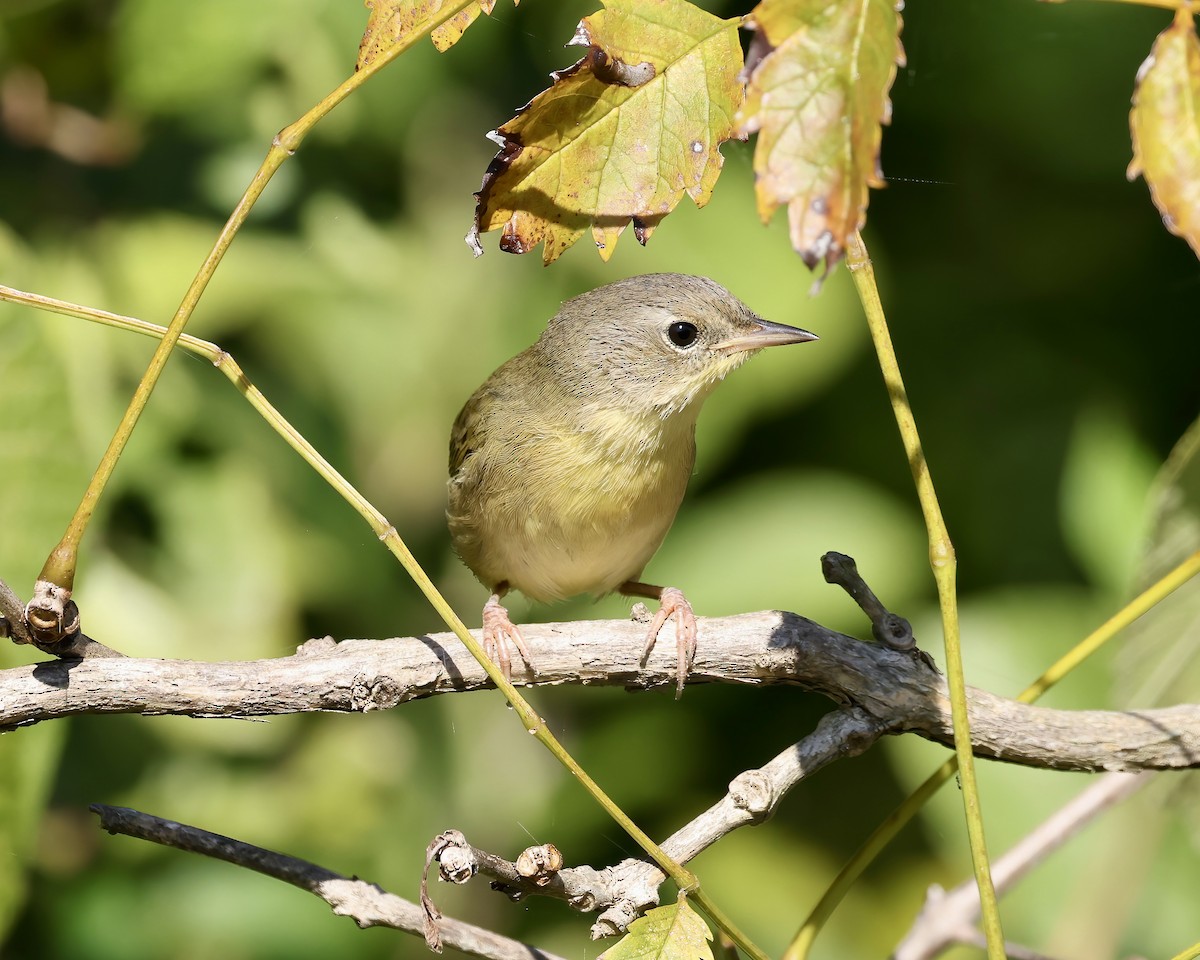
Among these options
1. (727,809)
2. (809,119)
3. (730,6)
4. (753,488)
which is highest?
(730,6)

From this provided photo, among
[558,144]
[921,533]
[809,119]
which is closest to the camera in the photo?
[809,119]

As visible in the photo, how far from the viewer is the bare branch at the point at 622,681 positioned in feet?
6.61

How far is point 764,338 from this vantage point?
10.5ft

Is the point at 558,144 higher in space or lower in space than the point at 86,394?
lower

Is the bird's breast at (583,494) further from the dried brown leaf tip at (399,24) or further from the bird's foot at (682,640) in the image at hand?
the dried brown leaf tip at (399,24)

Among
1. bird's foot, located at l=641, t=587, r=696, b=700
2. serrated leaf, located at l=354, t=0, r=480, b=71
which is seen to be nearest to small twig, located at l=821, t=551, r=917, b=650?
bird's foot, located at l=641, t=587, r=696, b=700

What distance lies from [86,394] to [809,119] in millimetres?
2608

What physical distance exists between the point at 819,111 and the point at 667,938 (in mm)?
1117

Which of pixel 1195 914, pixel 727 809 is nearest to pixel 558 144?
pixel 727 809

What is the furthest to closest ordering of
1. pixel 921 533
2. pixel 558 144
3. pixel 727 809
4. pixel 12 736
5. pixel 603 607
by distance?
pixel 603 607 < pixel 921 533 < pixel 12 736 < pixel 727 809 < pixel 558 144

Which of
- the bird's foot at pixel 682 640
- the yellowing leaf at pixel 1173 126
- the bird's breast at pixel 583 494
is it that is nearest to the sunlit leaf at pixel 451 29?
the yellowing leaf at pixel 1173 126

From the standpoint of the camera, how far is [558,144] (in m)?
1.76

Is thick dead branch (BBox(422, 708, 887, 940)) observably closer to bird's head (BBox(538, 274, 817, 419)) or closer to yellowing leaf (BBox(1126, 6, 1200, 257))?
yellowing leaf (BBox(1126, 6, 1200, 257))

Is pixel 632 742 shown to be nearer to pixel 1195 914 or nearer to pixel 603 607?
pixel 603 607
